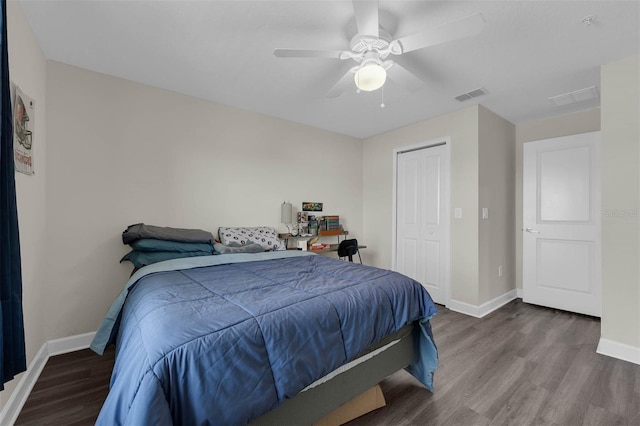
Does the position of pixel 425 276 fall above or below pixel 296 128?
below

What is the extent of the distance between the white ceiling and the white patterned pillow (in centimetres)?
148

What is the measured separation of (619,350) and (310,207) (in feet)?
10.9

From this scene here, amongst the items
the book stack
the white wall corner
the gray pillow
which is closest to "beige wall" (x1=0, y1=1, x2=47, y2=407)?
the white wall corner

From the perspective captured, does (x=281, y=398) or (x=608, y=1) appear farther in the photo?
(x=608, y=1)

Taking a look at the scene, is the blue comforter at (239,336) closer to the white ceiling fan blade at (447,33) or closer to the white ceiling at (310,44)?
the white ceiling fan blade at (447,33)

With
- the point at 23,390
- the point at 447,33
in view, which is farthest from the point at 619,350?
the point at 23,390

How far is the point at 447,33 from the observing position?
5.14 feet

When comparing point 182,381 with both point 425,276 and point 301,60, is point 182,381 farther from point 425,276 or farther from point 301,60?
point 425,276

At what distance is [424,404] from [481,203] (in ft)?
7.86

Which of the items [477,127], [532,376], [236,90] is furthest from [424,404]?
[236,90]

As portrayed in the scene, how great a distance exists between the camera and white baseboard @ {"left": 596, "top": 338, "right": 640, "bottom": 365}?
86.4 inches

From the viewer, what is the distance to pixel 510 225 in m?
3.85

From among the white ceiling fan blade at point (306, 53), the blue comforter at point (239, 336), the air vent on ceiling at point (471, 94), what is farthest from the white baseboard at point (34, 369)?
the air vent on ceiling at point (471, 94)

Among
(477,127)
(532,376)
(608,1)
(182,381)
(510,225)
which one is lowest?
(532,376)
